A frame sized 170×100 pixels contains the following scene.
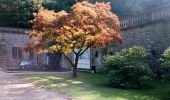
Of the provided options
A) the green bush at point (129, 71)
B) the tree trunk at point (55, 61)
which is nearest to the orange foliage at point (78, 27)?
the green bush at point (129, 71)

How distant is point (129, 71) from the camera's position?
1454cm

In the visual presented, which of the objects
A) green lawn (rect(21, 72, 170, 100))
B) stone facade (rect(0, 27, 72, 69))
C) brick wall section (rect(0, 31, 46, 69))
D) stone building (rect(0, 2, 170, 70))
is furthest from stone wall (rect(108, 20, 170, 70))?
brick wall section (rect(0, 31, 46, 69))

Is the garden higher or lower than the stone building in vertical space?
lower

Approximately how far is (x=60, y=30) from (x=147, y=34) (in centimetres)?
468

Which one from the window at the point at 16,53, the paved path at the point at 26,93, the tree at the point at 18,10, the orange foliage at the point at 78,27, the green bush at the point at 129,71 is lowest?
the paved path at the point at 26,93

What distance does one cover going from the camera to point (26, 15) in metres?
34.2

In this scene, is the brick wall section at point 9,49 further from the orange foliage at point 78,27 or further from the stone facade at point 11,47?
the orange foliage at point 78,27

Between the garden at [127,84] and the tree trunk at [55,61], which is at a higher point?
the tree trunk at [55,61]

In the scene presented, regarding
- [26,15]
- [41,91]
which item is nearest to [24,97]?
[41,91]

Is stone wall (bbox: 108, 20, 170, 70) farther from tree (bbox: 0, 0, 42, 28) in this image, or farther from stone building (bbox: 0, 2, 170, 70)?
tree (bbox: 0, 0, 42, 28)

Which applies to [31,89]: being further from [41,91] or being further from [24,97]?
[24,97]

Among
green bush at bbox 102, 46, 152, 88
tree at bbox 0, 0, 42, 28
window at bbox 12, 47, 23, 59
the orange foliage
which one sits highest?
tree at bbox 0, 0, 42, 28

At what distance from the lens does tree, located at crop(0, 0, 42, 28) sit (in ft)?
112

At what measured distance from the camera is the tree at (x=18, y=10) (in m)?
34.1
